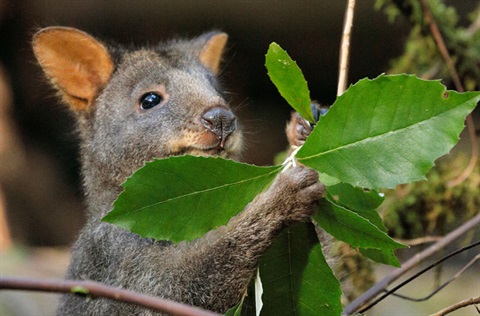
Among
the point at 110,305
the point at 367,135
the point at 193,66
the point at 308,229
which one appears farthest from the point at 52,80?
the point at 367,135

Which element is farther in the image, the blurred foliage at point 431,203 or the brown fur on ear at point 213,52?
the blurred foliage at point 431,203

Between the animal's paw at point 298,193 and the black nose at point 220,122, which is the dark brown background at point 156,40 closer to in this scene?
the black nose at point 220,122

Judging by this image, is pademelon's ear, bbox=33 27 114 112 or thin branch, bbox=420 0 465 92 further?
thin branch, bbox=420 0 465 92

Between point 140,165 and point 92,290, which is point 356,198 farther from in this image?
point 140,165

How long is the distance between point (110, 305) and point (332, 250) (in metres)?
1.42

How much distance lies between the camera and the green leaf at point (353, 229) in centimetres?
271

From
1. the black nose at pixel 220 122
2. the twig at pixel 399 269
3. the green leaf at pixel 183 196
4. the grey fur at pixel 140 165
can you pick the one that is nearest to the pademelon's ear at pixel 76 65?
the grey fur at pixel 140 165

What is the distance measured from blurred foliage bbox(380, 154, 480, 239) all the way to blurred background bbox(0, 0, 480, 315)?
17.8 ft

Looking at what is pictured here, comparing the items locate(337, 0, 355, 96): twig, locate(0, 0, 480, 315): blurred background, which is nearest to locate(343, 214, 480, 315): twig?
locate(337, 0, 355, 96): twig

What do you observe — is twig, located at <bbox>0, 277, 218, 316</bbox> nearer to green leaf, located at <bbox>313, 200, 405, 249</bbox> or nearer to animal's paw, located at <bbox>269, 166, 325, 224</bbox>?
green leaf, located at <bbox>313, 200, 405, 249</bbox>

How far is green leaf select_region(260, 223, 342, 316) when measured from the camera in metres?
2.91

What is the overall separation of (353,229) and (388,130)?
452 millimetres

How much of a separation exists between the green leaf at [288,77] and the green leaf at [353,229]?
401 millimetres

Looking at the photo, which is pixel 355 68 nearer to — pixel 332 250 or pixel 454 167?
pixel 454 167
